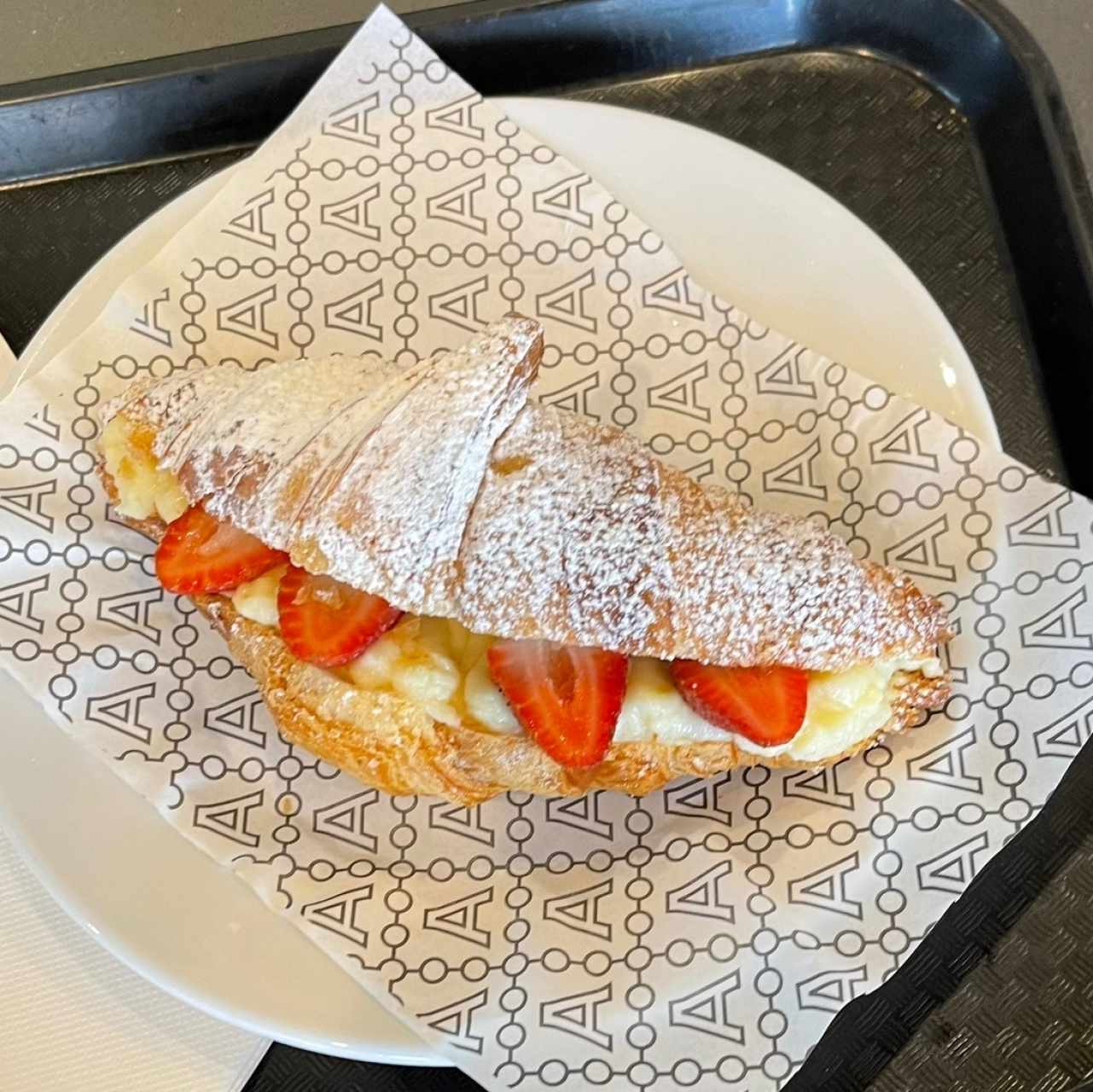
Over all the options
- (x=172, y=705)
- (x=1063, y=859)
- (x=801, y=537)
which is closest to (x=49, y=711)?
(x=172, y=705)

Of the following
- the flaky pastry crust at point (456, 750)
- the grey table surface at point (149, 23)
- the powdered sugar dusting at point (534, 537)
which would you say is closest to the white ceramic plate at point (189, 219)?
the flaky pastry crust at point (456, 750)

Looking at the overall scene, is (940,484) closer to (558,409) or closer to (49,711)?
(558,409)

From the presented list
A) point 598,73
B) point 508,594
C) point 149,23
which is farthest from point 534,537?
point 149,23

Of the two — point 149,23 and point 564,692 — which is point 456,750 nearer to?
point 564,692

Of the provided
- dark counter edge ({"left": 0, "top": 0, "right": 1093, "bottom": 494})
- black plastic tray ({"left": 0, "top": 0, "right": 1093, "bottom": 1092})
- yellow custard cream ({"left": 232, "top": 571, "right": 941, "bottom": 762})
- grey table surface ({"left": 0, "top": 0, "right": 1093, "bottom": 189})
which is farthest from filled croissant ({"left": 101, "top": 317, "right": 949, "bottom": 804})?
grey table surface ({"left": 0, "top": 0, "right": 1093, "bottom": 189})

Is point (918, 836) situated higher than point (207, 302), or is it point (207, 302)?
point (207, 302)

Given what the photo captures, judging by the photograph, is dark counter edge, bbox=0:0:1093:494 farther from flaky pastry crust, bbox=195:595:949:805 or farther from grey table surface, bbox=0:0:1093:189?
flaky pastry crust, bbox=195:595:949:805
